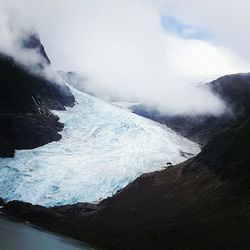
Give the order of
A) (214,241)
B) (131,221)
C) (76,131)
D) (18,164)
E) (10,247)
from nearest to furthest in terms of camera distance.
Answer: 1. (10,247)
2. (214,241)
3. (131,221)
4. (18,164)
5. (76,131)

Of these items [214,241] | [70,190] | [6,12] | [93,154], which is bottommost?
[214,241]

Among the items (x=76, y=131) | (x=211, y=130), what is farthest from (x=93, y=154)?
(x=211, y=130)

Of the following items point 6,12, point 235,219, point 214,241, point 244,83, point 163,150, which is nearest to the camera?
point 214,241

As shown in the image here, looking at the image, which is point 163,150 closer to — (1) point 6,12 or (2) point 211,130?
(2) point 211,130

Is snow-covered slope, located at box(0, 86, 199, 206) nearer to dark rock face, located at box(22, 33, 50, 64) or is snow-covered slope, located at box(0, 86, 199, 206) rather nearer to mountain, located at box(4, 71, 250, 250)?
mountain, located at box(4, 71, 250, 250)

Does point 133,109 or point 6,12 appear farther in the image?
point 133,109

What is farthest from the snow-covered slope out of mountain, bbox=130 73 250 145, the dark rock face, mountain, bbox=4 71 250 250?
the dark rock face

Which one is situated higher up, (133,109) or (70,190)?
(133,109)
